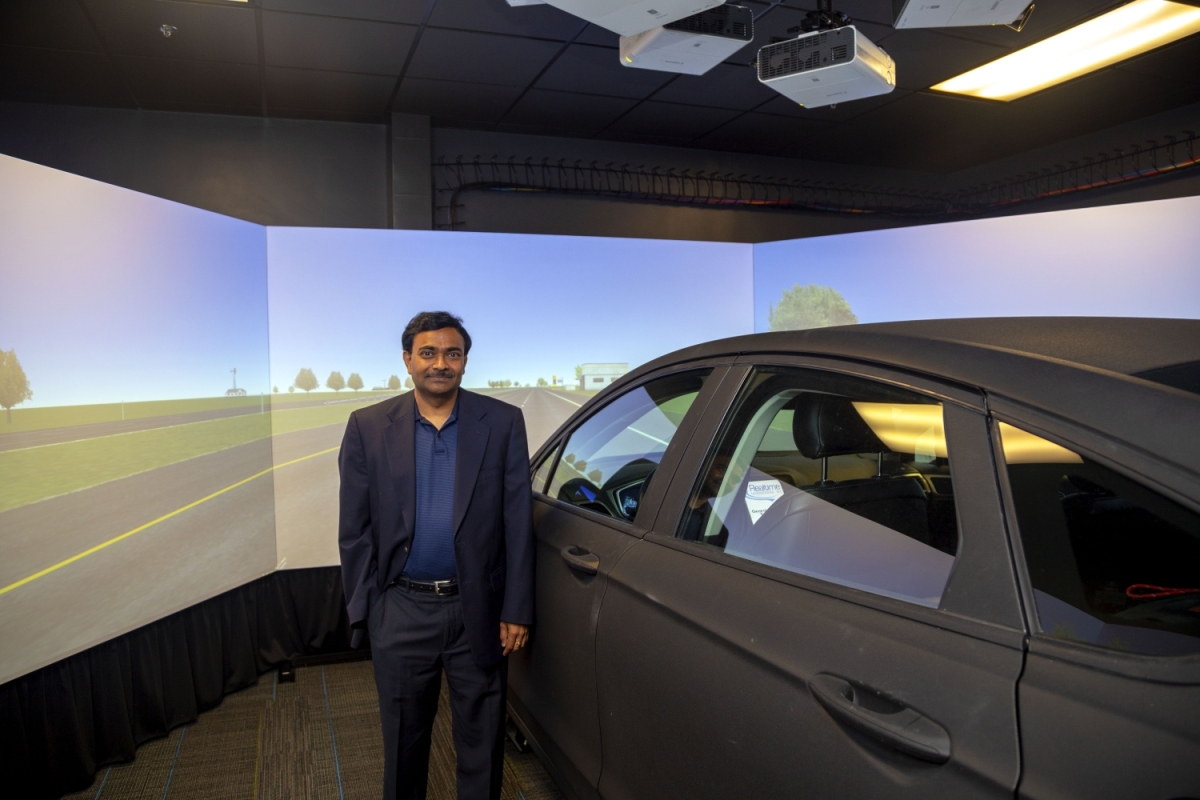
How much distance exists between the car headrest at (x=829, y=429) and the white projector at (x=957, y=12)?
2.25m

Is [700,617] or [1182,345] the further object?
[700,617]

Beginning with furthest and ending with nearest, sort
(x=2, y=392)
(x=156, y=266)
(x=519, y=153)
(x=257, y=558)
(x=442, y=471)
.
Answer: (x=519, y=153) → (x=257, y=558) → (x=156, y=266) → (x=2, y=392) → (x=442, y=471)

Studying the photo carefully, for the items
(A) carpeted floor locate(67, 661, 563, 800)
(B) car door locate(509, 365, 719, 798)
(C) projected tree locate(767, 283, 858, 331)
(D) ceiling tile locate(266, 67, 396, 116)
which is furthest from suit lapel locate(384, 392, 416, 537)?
(C) projected tree locate(767, 283, 858, 331)

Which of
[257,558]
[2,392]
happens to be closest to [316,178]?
[257,558]

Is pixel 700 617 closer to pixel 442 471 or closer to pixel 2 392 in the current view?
pixel 442 471

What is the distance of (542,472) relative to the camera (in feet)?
7.68

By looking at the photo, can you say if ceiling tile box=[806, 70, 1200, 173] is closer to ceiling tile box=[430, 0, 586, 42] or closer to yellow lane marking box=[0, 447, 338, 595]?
ceiling tile box=[430, 0, 586, 42]

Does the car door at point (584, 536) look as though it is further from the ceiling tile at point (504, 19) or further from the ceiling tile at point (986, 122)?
the ceiling tile at point (986, 122)

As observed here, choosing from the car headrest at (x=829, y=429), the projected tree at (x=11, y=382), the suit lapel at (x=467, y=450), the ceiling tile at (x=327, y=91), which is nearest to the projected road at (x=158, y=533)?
the projected tree at (x=11, y=382)

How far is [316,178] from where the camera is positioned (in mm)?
4859

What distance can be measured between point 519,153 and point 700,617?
476 cm

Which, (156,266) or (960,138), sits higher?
(960,138)

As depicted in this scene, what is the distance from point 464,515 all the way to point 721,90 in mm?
3603

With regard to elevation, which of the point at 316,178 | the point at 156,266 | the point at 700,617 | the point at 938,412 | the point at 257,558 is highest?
the point at 316,178
